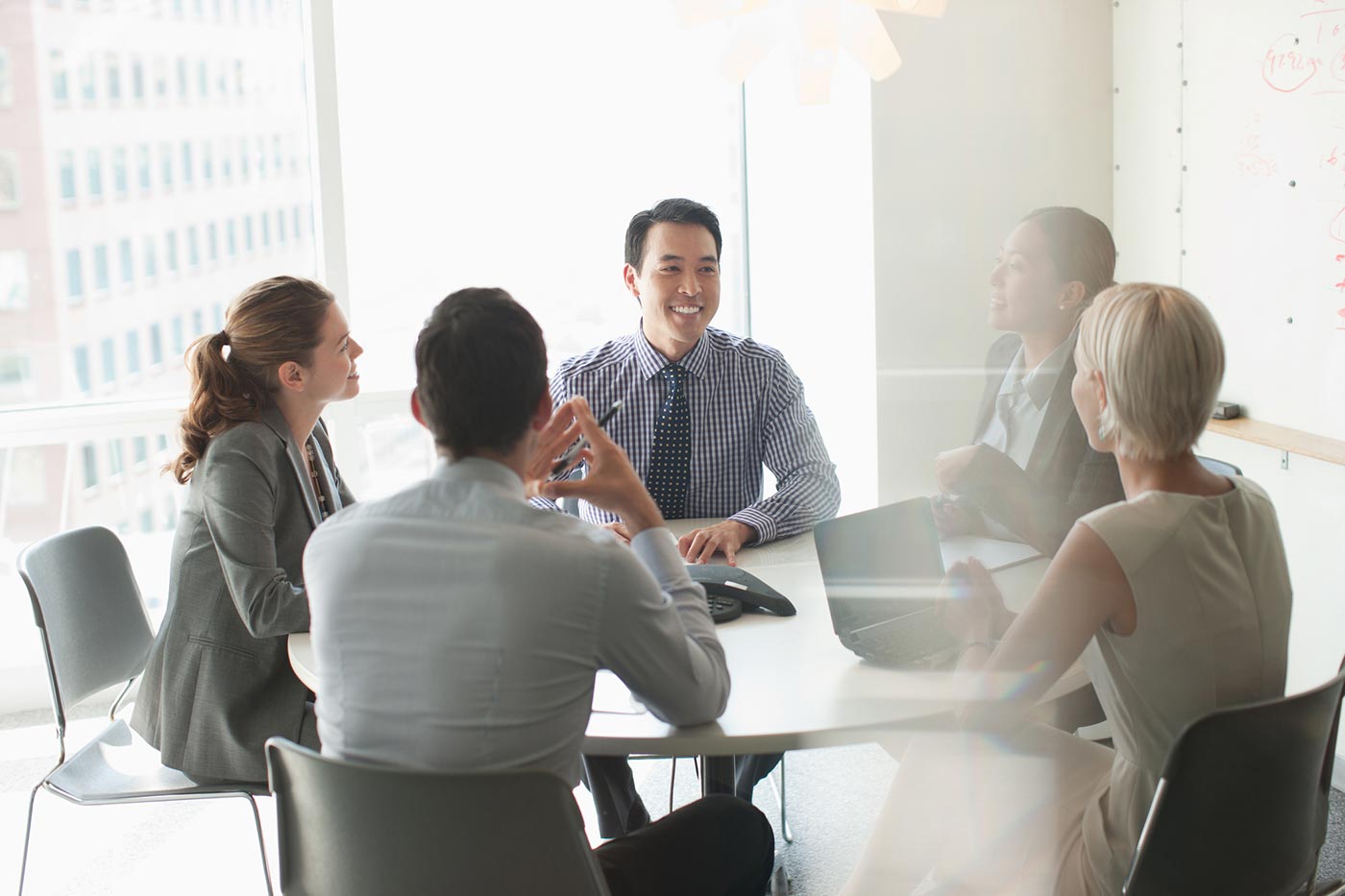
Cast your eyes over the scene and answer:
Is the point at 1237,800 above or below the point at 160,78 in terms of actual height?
below

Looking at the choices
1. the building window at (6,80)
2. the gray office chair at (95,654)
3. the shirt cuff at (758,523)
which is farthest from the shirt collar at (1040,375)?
the building window at (6,80)

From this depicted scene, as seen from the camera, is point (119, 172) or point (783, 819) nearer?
point (783, 819)

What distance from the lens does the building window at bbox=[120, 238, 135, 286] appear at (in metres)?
3.79

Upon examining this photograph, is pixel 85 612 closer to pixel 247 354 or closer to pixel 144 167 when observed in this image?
pixel 247 354

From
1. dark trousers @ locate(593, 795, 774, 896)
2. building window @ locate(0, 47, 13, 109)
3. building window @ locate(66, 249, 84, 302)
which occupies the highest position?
building window @ locate(0, 47, 13, 109)

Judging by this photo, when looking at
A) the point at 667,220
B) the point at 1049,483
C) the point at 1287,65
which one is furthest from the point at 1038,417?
the point at 1287,65

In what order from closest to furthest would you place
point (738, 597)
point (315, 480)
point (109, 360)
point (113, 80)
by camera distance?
1. point (738, 597)
2. point (315, 480)
3. point (113, 80)
4. point (109, 360)

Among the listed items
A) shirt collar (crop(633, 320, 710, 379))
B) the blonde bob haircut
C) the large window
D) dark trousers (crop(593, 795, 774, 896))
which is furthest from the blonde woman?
the large window

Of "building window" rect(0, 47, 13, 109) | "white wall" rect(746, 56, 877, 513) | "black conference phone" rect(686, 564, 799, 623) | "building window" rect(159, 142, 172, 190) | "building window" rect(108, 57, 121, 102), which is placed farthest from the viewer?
"white wall" rect(746, 56, 877, 513)

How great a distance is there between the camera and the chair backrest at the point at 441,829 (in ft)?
4.02

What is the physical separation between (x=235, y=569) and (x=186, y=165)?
2345mm

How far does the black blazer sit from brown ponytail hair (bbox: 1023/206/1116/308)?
284mm

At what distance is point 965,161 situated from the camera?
12.6ft

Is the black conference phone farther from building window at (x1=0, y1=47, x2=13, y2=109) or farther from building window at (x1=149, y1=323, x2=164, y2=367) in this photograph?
building window at (x1=0, y1=47, x2=13, y2=109)
